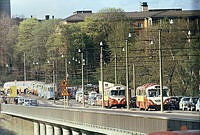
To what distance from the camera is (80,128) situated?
2131 centimetres

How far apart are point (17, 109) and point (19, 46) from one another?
4.56 m

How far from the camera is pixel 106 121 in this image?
18.1 meters

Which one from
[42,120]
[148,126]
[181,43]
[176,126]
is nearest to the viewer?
[176,126]

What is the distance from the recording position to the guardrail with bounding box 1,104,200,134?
13.0 m

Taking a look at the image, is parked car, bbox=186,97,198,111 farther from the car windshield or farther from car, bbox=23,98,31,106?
car, bbox=23,98,31,106

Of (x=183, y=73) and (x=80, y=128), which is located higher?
(x=183, y=73)

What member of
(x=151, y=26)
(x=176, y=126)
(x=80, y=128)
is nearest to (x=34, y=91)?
(x=151, y=26)

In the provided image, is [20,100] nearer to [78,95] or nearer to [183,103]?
[78,95]

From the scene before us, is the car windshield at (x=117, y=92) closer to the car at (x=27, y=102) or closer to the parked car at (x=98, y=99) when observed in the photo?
the parked car at (x=98, y=99)

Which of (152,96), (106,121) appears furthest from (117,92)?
(106,121)

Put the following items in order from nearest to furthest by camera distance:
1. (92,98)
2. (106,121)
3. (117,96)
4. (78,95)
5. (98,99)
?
(106,121)
(117,96)
(98,99)
(92,98)
(78,95)

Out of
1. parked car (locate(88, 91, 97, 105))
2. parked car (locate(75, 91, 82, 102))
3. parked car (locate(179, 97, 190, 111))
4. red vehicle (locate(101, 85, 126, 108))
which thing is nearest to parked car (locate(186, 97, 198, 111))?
parked car (locate(179, 97, 190, 111))

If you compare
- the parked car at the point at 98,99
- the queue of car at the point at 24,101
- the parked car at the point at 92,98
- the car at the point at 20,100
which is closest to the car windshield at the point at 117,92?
the parked car at the point at 98,99

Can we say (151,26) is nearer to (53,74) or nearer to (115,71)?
(115,71)
